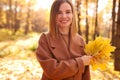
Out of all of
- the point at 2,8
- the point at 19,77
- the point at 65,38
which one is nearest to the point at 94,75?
the point at 19,77

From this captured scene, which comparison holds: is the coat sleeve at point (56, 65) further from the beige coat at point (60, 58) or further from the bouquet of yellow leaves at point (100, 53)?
the bouquet of yellow leaves at point (100, 53)

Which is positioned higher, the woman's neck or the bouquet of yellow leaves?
the woman's neck

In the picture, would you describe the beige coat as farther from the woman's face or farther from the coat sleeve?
the woman's face

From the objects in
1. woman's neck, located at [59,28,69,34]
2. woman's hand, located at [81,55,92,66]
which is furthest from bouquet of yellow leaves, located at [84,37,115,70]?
woman's neck, located at [59,28,69,34]

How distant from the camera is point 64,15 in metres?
2.49

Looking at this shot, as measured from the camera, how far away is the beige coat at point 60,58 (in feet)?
7.83

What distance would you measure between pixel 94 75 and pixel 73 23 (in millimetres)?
4643

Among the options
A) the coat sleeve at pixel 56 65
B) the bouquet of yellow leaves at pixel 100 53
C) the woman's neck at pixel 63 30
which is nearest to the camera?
the coat sleeve at pixel 56 65

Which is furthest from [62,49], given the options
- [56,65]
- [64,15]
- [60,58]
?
[64,15]

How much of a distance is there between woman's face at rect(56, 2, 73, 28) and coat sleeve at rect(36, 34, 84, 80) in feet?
0.95

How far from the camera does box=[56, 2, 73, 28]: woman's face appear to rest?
98.7 inches

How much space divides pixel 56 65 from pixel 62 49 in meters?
0.22

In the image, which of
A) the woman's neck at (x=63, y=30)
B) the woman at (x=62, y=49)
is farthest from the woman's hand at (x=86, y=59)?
the woman's neck at (x=63, y=30)

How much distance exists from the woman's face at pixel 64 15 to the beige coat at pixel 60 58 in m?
0.16
